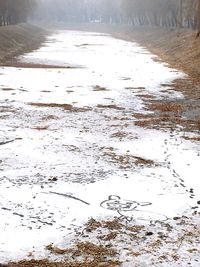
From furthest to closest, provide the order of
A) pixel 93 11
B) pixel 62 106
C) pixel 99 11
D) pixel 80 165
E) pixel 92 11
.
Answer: pixel 93 11 → pixel 92 11 → pixel 99 11 → pixel 62 106 → pixel 80 165

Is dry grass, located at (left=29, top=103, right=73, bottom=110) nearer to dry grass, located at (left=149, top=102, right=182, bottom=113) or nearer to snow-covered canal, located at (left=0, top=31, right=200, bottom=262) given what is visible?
snow-covered canal, located at (left=0, top=31, right=200, bottom=262)

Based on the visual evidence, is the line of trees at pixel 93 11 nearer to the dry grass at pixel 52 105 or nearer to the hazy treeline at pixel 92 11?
the hazy treeline at pixel 92 11

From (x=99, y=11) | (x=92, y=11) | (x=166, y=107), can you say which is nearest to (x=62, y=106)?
(x=166, y=107)

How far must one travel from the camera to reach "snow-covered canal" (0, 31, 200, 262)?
978cm

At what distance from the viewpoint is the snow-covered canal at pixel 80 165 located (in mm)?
9781

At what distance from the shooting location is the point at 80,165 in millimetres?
13047

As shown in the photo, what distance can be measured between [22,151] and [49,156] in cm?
102

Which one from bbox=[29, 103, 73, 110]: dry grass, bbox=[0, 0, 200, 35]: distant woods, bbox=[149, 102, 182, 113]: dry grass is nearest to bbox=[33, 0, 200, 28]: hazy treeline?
bbox=[0, 0, 200, 35]: distant woods

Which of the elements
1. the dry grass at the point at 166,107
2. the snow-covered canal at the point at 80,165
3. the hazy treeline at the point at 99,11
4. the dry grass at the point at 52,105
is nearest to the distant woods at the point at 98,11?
the hazy treeline at the point at 99,11

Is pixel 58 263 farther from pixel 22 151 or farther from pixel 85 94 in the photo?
pixel 85 94

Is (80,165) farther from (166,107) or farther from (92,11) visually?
(92,11)

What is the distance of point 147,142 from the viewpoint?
51.3 ft

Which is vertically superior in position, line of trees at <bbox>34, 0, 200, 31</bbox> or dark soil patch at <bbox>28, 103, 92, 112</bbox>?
line of trees at <bbox>34, 0, 200, 31</bbox>

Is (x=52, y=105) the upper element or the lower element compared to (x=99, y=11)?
lower
